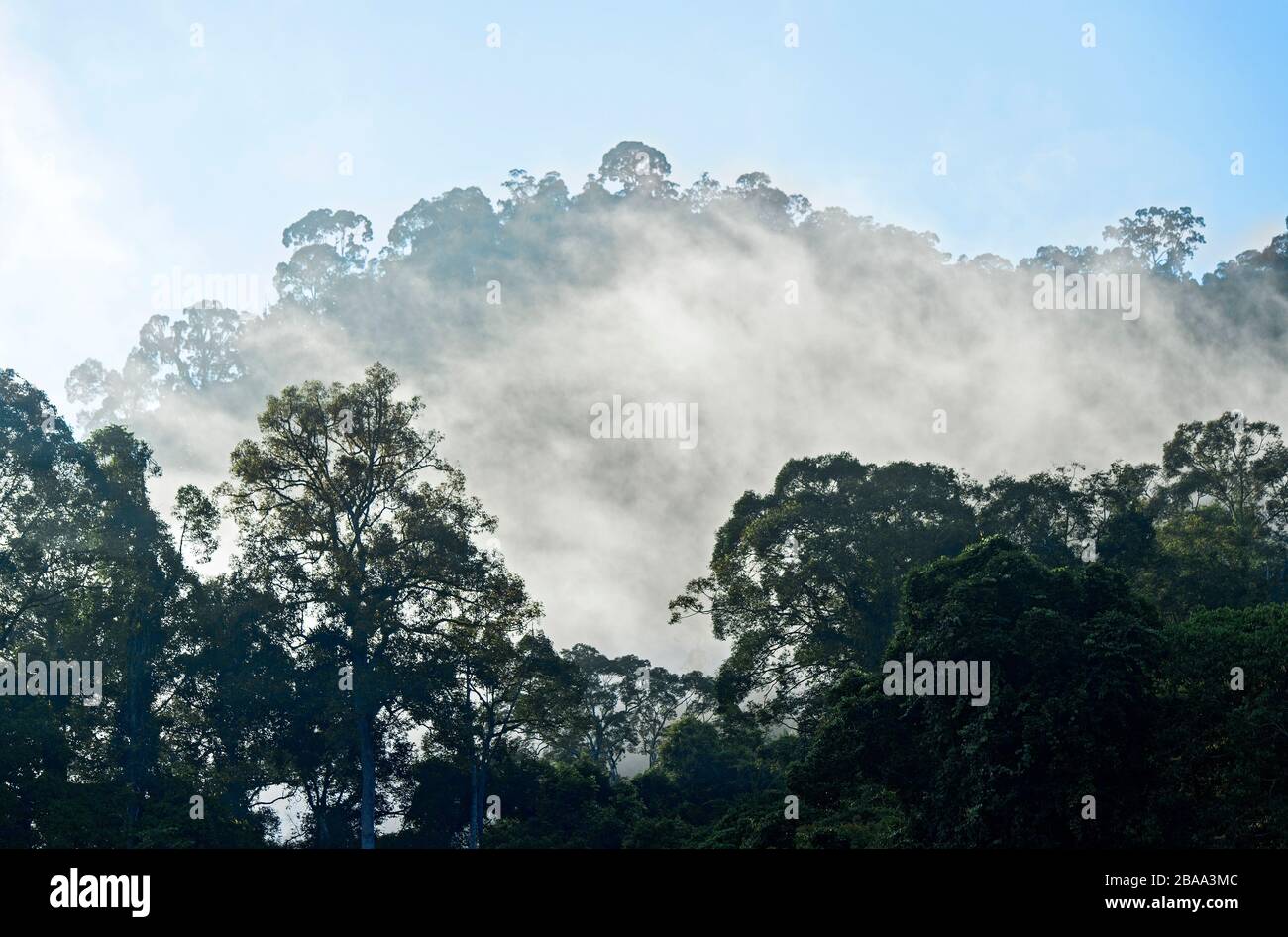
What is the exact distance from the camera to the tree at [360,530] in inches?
1580

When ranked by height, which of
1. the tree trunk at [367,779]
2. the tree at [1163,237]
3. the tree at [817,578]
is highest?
the tree at [1163,237]

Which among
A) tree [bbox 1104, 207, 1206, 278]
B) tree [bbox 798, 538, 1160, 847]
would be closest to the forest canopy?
tree [bbox 798, 538, 1160, 847]

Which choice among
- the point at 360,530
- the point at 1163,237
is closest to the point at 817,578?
the point at 360,530

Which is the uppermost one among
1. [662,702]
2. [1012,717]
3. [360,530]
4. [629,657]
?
[360,530]

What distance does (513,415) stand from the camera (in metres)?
158

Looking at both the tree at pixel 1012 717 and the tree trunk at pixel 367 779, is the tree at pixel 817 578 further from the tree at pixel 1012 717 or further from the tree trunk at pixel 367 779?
the tree at pixel 1012 717

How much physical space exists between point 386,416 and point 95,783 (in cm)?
1575

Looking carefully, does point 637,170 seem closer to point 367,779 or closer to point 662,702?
point 662,702

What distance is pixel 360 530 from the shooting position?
41.3 metres

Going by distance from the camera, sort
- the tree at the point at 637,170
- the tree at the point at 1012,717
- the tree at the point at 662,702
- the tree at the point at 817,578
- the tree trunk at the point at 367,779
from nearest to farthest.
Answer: the tree at the point at 1012,717 < the tree trunk at the point at 367,779 < the tree at the point at 817,578 < the tree at the point at 662,702 < the tree at the point at 637,170

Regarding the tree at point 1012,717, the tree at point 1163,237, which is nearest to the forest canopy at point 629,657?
the tree at point 1012,717

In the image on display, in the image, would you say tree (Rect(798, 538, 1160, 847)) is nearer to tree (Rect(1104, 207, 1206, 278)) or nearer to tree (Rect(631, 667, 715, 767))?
tree (Rect(631, 667, 715, 767))

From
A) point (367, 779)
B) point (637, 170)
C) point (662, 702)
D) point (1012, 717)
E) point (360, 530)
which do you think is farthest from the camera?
point (637, 170)
